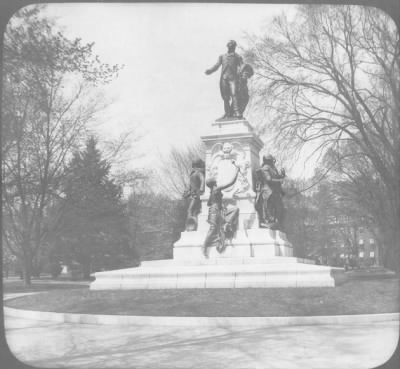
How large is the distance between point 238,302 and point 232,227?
13.7 ft

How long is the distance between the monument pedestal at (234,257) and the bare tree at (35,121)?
3.84 m

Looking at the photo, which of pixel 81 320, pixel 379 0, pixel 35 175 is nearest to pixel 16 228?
pixel 35 175

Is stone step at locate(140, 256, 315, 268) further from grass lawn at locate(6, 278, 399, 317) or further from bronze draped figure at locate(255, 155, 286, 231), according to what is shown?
grass lawn at locate(6, 278, 399, 317)

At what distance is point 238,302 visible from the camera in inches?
386

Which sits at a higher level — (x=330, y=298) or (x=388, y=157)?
(x=388, y=157)

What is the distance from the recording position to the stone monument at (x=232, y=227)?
11.5m

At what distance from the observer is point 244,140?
1509 centimetres

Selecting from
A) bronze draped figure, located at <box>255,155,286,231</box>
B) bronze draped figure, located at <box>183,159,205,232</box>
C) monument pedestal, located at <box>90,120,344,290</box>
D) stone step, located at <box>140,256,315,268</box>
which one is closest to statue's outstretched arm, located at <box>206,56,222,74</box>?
monument pedestal, located at <box>90,120,344,290</box>

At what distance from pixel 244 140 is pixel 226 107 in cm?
140

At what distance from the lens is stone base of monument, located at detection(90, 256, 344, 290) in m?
11.1

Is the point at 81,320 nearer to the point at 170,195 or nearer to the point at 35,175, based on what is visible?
the point at 35,175

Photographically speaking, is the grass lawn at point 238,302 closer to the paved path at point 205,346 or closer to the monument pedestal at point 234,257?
the monument pedestal at point 234,257

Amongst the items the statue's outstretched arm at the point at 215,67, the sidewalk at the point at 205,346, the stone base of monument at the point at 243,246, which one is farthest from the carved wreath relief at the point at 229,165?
the sidewalk at the point at 205,346

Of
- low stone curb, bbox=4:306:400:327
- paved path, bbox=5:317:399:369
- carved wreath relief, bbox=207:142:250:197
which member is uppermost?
carved wreath relief, bbox=207:142:250:197
